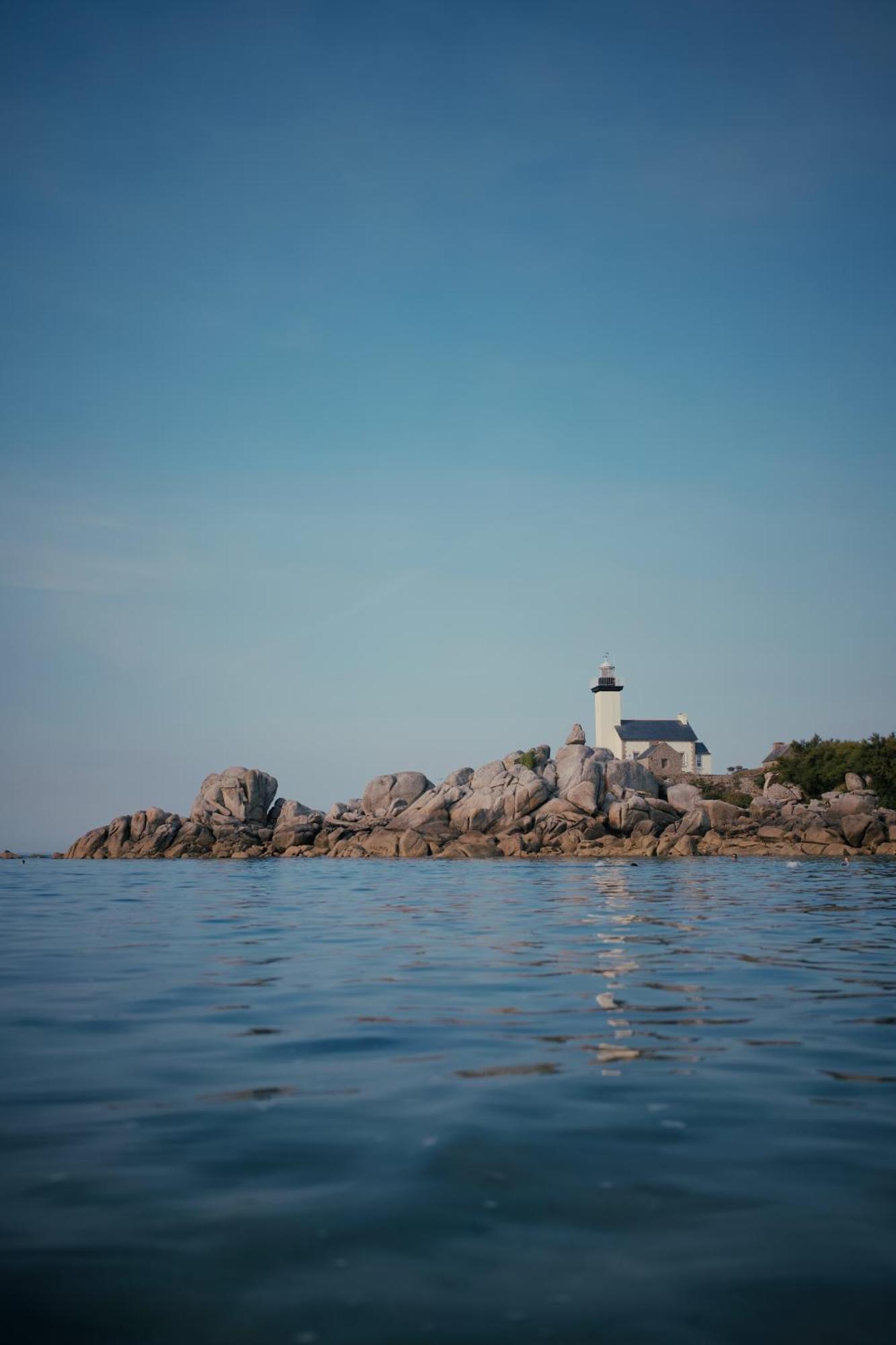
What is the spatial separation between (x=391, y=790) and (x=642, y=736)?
37175mm

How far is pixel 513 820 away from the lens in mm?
57281

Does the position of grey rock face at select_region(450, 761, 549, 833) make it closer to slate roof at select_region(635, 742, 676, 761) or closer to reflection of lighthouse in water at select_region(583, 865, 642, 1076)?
slate roof at select_region(635, 742, 676, 761)

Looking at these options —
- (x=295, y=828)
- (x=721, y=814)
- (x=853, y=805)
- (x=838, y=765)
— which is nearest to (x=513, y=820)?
(x=721, y=814)

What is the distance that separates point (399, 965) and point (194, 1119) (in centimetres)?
638

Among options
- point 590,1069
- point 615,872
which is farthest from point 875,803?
point 590,1069

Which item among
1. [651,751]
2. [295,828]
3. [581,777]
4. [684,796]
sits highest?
[651,751]

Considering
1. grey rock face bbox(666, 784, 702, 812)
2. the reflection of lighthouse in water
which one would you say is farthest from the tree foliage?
the reflection of lighthouse in water

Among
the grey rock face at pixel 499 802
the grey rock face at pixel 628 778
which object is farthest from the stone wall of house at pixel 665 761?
the grey rock face at pixel 499 802

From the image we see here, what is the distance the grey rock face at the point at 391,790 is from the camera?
65.2 m

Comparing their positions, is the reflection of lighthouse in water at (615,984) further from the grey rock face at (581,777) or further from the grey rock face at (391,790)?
the grey rock face at (391,790)

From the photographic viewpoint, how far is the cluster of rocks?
50.9 meters

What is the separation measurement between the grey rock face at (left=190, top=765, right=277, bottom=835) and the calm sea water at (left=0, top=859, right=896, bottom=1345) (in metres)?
55.3

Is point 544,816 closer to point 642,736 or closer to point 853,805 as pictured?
point 853,805

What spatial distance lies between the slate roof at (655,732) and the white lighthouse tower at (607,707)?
3.15 ft
